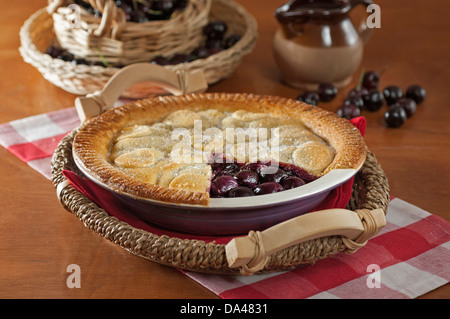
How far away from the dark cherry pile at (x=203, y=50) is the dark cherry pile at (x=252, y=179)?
0.70 m

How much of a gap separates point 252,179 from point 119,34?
2.67 feet

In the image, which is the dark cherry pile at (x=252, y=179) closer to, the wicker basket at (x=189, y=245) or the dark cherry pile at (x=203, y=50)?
the wicker basket at (x=189, y=245)

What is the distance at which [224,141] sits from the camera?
1237 millimetres

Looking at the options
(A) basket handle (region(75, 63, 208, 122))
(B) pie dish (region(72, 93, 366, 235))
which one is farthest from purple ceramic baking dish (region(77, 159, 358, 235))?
(A) basket handle (region(75, 63, 208, 122))

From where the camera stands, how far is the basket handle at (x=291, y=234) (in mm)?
882

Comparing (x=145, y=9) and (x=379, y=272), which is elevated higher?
(x=145, y=9)

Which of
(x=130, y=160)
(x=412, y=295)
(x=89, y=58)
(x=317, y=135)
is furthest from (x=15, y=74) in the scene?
(x=412, y=295)

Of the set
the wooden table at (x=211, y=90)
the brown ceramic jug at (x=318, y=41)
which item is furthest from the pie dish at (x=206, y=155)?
the brown ceramic jug at (x=318, y=41)

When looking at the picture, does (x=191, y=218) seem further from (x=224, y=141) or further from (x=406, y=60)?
(x=406, y=60)

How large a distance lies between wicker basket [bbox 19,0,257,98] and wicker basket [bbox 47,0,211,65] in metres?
0.10

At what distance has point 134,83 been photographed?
1.46m

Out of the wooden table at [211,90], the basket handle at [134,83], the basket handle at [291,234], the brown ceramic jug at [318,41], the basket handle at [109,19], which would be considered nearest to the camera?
the basket handle at [291,234]

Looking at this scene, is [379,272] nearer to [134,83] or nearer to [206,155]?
[206,155]

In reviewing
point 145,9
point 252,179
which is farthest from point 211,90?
point 252,179
